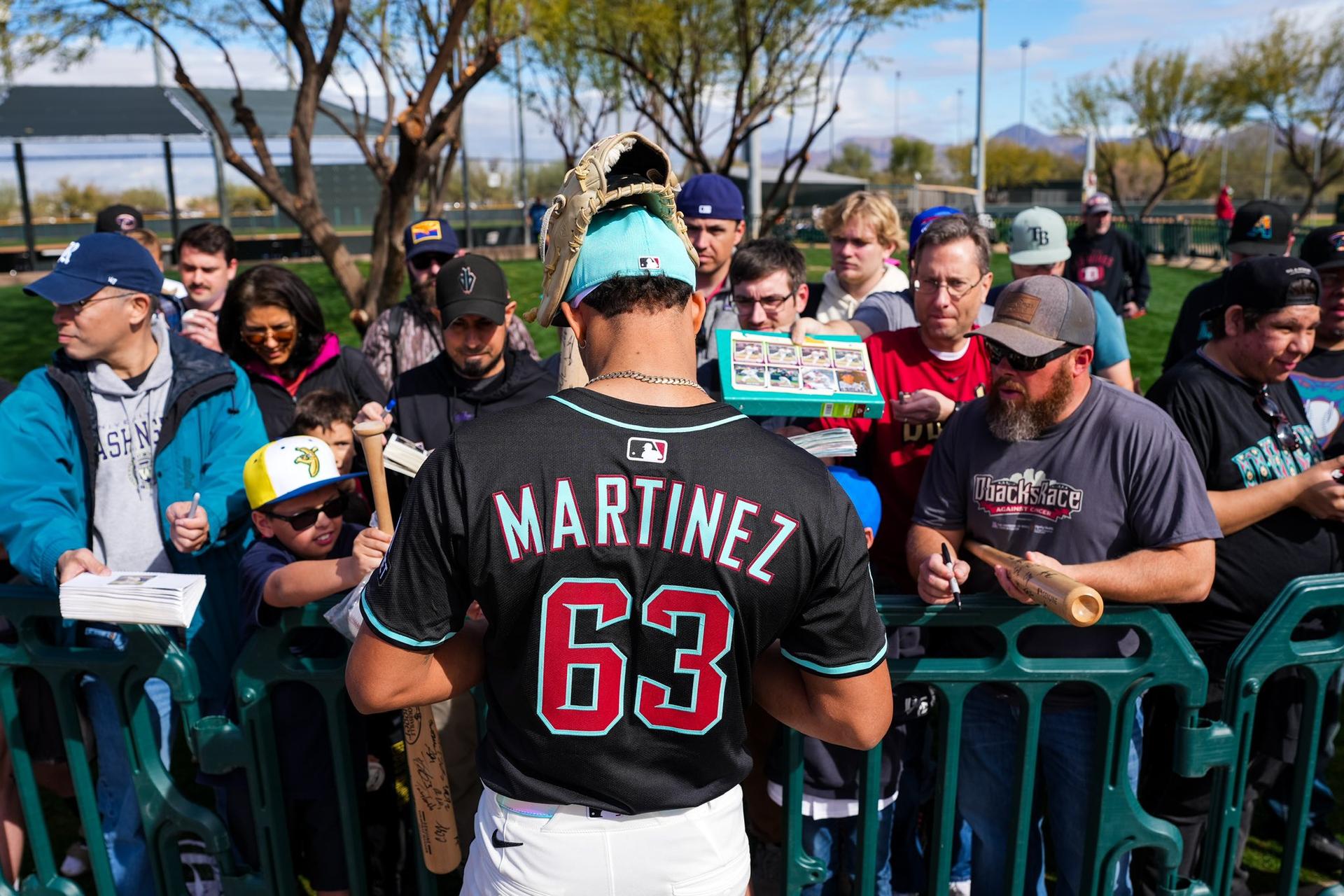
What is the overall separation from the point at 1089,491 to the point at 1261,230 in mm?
3697

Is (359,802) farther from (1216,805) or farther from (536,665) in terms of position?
(1216,805)

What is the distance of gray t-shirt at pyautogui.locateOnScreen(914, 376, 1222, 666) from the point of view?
8.78 ft

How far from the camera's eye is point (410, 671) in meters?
1.86

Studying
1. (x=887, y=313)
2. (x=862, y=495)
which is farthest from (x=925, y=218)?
(x=862, y=495)

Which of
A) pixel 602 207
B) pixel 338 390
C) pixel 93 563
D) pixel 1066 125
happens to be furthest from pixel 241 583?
pixel 1066 125

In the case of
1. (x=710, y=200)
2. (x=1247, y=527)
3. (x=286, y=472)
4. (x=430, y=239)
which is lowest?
(x=1247, y=527)

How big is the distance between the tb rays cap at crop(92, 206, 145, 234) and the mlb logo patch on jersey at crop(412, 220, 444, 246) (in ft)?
7.08

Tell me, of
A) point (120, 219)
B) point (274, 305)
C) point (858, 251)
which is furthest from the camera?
point (120, 219)

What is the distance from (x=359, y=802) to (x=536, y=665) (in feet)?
4.86

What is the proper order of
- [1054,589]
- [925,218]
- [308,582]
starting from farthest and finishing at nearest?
[925,218] → [308,582] → [1054,589]

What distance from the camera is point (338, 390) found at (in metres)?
4.04

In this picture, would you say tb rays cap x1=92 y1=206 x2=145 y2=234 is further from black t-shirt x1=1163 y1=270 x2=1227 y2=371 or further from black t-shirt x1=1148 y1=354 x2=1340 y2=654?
black t-shirt x1=1163 y1=270 x2=1227 y2=371

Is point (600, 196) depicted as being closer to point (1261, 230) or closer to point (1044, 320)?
point (1044, 320)

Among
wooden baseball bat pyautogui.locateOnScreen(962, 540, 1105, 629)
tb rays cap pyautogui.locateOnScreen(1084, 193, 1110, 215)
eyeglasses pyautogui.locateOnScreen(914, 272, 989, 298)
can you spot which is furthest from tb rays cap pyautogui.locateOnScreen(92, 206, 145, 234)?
tb rays cap pyautogui.locateOnScreen(1084, 193, 1110, 215)
